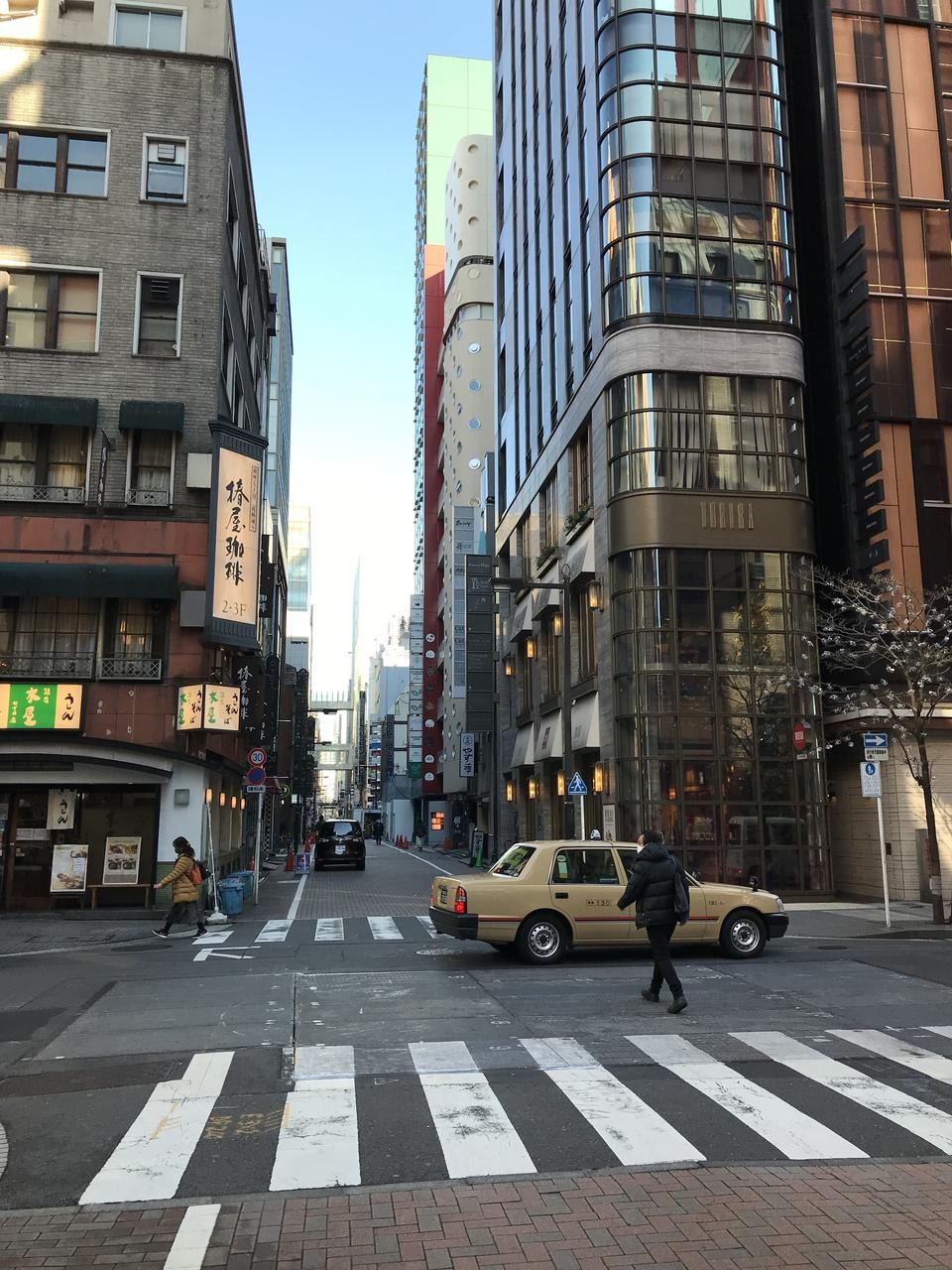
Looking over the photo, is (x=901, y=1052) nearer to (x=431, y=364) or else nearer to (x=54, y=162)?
(x=54, y=162)

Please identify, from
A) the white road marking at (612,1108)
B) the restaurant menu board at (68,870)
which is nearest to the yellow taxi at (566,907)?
the white road marking at (612,1108)

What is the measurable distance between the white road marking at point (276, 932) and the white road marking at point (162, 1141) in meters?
8.67

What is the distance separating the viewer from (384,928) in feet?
61.2

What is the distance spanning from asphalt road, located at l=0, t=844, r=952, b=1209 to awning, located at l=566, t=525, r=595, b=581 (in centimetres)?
1546

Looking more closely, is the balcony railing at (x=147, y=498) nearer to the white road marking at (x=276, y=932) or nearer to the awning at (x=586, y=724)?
the white road marking at (x=276, y=932)

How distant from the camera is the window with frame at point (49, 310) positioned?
24938 millimetres

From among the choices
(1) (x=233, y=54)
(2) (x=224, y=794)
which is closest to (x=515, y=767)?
(2) (x=224, y=794)

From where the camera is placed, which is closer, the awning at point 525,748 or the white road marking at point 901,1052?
the white road marking at point 901,1052

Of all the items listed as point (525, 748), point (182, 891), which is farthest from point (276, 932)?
point (525, 748)

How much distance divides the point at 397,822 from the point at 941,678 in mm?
80692

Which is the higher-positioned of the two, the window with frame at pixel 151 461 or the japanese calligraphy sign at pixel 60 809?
the window with frame at pixel 151 461

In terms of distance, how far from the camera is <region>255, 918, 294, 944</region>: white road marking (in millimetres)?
17141

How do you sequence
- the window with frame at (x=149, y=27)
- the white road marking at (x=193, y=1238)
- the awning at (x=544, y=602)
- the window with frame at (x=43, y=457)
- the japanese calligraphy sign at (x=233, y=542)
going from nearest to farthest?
the white road marking at (x=193, y=1238) → the japanese calligraphy sign at (x=233, y=542) → the window with frame at (x=43, y=457) → the window with frame at (x=149, y=27) → the awning at (x=544, y=602)

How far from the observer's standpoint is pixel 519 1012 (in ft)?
34.9
